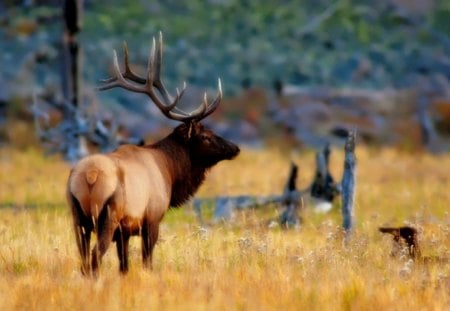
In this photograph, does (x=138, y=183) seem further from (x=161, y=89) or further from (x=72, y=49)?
(x=72, y=49)

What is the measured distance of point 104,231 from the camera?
392 inches

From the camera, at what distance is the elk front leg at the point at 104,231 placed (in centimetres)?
996

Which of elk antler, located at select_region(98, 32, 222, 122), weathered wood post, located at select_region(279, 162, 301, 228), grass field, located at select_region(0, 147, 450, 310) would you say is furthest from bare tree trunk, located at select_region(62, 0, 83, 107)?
elk antler, located at select_region(98, 32, 222, 122)

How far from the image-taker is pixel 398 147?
91.0 feet

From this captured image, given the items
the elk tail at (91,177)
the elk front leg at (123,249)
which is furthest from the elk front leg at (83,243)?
the elk tail at (91,177)

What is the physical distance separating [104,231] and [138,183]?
0.59m

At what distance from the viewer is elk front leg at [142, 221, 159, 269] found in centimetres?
1059

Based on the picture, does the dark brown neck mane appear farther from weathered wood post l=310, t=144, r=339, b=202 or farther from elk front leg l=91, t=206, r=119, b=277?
weathered wood post l=310, t=144, r=339, b=202

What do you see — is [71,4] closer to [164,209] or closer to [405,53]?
[164,209]

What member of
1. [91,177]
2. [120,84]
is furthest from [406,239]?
[91,177]

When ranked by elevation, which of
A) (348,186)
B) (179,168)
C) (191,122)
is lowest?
(348,186)

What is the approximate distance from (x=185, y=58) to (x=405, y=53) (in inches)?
283

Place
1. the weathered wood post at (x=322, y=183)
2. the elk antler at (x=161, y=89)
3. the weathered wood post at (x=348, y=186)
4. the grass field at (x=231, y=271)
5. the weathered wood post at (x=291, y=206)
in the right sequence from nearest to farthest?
the grass field at (x=231, y=271), the elk antler at (x=161, y=89), the weathered wood post at (x=348, y=186), the weathered wood post at (x=291, y=206), the weathered wood post at (x=322, y=183)

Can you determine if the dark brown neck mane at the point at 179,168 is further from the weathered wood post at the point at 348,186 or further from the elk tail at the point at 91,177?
the weathered wood post at the point at 348,186
